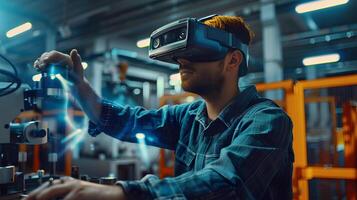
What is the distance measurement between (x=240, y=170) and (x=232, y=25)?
1.57 ft

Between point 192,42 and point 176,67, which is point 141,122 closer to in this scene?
point 192,42

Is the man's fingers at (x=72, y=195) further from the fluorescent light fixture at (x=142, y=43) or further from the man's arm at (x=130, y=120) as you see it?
the fluorescent light fixture at (x=142, y=43)

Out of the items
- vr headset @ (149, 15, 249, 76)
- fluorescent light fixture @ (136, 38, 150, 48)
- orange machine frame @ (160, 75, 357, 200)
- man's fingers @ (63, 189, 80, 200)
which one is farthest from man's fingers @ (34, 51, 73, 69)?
fluorescent light fixture @ (136, 38, 150, 48)

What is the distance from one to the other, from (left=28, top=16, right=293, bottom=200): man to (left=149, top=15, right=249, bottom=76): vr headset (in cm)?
4

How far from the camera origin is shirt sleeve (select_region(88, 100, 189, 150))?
3.91 feet

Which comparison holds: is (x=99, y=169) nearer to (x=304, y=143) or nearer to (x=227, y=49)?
(x=304, y=143)

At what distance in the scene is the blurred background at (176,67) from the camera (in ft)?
7.87

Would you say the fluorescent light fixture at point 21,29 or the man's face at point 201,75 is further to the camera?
the fluorescent light fixture at point 21,29

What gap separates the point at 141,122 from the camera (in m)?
1.20

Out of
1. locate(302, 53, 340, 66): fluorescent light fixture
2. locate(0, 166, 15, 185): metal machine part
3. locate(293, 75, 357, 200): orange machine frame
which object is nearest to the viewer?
locate(0, 166, 15, 185): metal machine part

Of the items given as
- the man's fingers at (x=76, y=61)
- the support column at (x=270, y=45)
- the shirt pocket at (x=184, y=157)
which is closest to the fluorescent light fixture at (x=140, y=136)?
the shirt pocket at (x=184, y=157)

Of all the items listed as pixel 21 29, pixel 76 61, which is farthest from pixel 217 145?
pixel 21 29

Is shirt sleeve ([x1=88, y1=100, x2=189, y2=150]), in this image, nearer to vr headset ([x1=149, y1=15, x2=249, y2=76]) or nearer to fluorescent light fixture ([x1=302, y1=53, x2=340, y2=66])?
vr headset ([x1=149, y1=15, x2=249, y2=76])

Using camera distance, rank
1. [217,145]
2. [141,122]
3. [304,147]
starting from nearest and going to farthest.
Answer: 1. [217,145]
2. [141,122]
3. [304,147]
